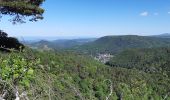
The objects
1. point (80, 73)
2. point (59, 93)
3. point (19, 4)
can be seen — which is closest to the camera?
point (59, 93)

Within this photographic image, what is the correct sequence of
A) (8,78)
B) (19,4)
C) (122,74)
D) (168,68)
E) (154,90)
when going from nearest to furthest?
(8,78) → (19,4) → (154,90) → (122,74) → (168,68)

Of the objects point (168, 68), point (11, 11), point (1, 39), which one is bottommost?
point (168, 68)

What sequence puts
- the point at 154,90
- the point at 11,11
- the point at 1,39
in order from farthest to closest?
1. the point at 154,90
2. the point at 11,11
3. the point at 1,39

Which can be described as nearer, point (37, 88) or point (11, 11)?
point (37, 88)

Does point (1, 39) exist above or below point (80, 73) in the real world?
above

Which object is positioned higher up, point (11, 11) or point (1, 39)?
point (11, 11)

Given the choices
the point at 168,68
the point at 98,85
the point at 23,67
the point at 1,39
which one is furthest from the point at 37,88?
the point at 168,68

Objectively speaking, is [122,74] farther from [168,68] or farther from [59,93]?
[59,93]

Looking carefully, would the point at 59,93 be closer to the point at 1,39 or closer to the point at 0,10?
the point at 1,39

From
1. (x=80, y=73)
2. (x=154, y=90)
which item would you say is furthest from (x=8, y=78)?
(x=154, y=90)
